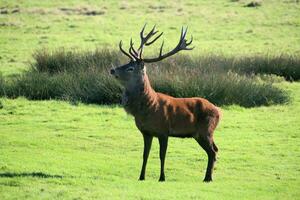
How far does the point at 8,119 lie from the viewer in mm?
21328

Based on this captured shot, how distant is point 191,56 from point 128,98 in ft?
54.0

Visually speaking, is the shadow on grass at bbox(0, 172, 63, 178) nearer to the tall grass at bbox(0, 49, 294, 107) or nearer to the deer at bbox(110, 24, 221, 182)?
the deer at bbox(110, 24, 221, 182)

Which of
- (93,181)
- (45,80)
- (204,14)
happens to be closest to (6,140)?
(93,181)

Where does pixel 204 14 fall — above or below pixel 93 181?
below

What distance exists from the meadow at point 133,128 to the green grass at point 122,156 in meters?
0.03

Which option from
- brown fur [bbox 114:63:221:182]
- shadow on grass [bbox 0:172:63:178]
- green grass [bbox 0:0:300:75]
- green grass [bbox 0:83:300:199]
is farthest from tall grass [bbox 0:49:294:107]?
shadow on grass [bbox 0:172:63:178]

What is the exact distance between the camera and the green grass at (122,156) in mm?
13148

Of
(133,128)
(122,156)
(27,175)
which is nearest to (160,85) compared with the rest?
(133,128)

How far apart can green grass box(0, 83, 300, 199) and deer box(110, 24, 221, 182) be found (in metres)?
0.73

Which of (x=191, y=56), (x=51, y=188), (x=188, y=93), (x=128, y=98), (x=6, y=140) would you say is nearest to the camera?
(x=51, y=188)

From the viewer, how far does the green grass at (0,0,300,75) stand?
1455 inches

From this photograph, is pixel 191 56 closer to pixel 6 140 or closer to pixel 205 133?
pixel 6 140

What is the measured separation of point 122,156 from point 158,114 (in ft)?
9.51

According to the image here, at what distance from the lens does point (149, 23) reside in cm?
4597
